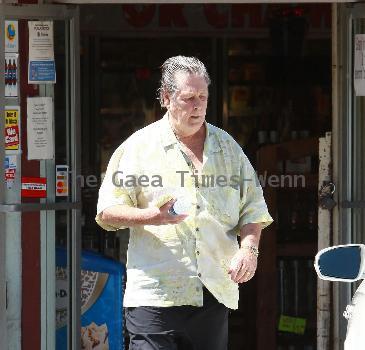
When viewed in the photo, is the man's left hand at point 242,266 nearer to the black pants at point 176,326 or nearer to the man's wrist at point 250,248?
the man's wrist at point 250,248

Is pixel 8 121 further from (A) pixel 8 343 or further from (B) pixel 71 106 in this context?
(A) pixel 8 343

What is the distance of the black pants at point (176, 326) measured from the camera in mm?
4203

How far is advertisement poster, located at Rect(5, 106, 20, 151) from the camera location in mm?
5328

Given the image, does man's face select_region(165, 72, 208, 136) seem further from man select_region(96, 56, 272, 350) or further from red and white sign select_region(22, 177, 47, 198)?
red and white sign select_region(22, 177, 47, 198)

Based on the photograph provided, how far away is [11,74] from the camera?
5.32m

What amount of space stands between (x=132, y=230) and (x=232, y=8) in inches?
168

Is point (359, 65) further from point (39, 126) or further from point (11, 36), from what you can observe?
point (11, 36)

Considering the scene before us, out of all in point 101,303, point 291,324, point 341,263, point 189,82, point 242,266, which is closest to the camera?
point 341,263

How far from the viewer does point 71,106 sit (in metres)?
5.43

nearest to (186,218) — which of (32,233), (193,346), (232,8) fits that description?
(193,346)

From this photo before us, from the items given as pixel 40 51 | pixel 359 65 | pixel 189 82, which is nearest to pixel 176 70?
pixel 189 82

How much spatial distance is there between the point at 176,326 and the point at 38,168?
1.52 metres

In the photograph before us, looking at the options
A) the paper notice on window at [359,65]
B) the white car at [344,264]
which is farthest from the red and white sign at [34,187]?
the white car at [344,264]

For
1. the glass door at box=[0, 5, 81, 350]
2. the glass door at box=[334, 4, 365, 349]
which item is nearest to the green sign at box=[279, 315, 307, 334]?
the glass door at box=[334, 4, 365, 349]
